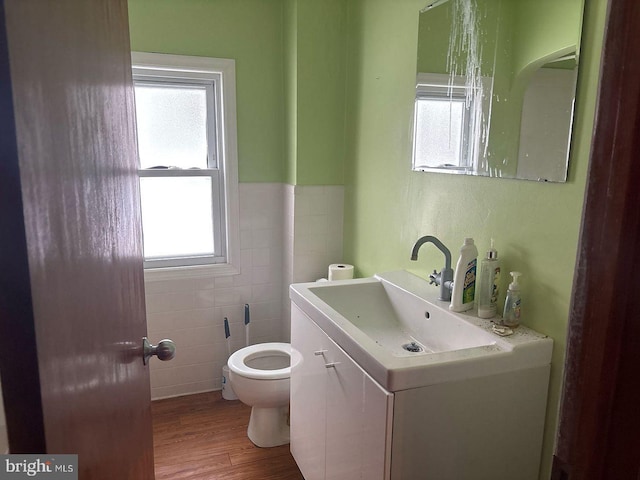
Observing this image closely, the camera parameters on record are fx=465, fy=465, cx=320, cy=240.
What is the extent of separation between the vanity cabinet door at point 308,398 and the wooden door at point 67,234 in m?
0.86

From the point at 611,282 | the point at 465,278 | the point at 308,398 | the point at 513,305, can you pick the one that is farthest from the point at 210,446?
the point at 611,282

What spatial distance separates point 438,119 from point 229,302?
1714mm

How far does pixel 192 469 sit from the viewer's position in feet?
7.25

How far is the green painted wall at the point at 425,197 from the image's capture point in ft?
4.23

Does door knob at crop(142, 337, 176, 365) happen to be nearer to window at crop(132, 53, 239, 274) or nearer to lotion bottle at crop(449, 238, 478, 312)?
lotion bottle at crop(449, 238, 478, 312)

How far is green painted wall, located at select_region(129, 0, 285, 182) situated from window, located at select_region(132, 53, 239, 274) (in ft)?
0.23

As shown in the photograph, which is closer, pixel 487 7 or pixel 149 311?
pixel 487 7

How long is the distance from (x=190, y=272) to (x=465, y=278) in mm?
1770

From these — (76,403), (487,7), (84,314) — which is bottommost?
(76,403)

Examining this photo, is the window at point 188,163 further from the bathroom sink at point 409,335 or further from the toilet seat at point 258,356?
the bathroom sink at point 409,335

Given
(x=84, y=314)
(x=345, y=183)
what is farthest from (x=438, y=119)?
(x=84, y=314)

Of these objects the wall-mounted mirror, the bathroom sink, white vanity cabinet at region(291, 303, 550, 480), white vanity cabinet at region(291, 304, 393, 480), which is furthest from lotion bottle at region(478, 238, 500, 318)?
white vanity cabinet at region(291, 304, 393, 480)

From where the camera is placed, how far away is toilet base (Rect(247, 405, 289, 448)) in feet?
7.82

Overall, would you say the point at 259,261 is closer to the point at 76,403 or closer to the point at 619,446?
the point at 76,403
